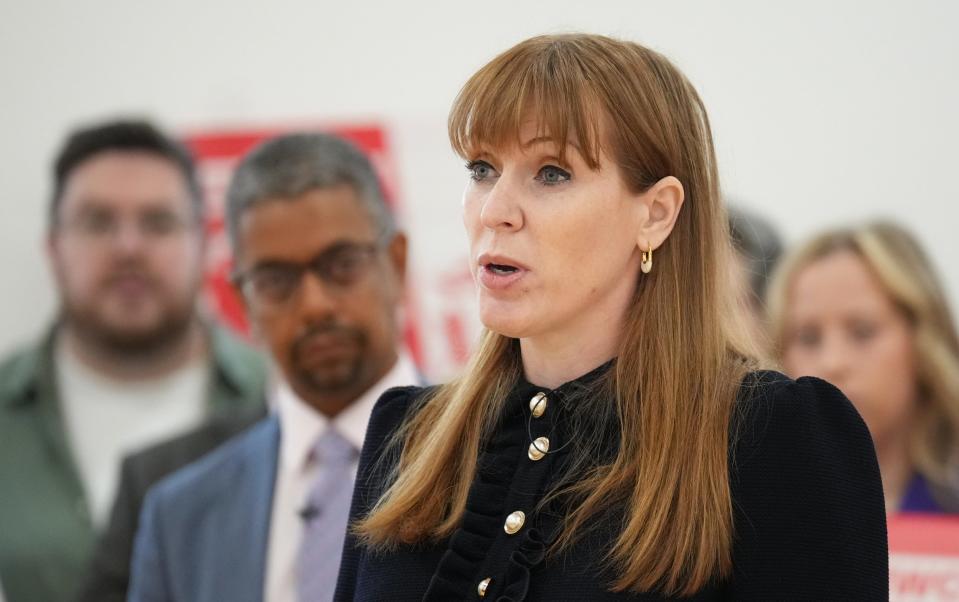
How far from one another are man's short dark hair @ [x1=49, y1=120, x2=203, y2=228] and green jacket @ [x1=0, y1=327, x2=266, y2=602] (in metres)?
0.45

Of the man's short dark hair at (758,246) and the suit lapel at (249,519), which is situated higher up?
the man's short dark hair at (758,246)

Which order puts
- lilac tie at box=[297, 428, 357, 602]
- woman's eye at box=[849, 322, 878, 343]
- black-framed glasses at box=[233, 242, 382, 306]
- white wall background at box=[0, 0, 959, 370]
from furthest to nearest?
white wall background at box=[0, 0, 959, 370]
woman's eye at box=[849, 322, 878, 343]
black-framed glasses at box=[233, 242, 382, 306]
lilac tie at box=[297, 428, 357, 602]

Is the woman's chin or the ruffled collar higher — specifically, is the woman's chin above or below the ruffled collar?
above

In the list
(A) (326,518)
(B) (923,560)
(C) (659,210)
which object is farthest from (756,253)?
(C) (659,210)

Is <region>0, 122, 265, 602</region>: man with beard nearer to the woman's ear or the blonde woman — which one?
the blonde woman

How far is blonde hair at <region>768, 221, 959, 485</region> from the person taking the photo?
3154 millimetres

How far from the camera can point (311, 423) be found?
2.38 m

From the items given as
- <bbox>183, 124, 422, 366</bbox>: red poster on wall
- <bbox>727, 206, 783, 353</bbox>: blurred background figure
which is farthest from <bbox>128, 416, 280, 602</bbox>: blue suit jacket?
<bbox>183, 124, 422, 366</bbox>: red poster on wall

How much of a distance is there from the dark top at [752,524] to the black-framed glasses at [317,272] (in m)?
0.86

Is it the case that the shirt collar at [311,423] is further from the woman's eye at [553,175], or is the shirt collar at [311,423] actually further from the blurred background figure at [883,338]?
the blurred background figure at [883,338]

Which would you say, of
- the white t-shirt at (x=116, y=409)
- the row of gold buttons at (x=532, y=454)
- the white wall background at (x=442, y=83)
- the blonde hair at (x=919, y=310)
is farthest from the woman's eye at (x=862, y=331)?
the white t-shirt at (x=116, y=409)

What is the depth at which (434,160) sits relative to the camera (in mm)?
4168

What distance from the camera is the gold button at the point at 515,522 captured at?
1.57 meters

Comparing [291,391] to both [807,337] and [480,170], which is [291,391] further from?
[807,337]
